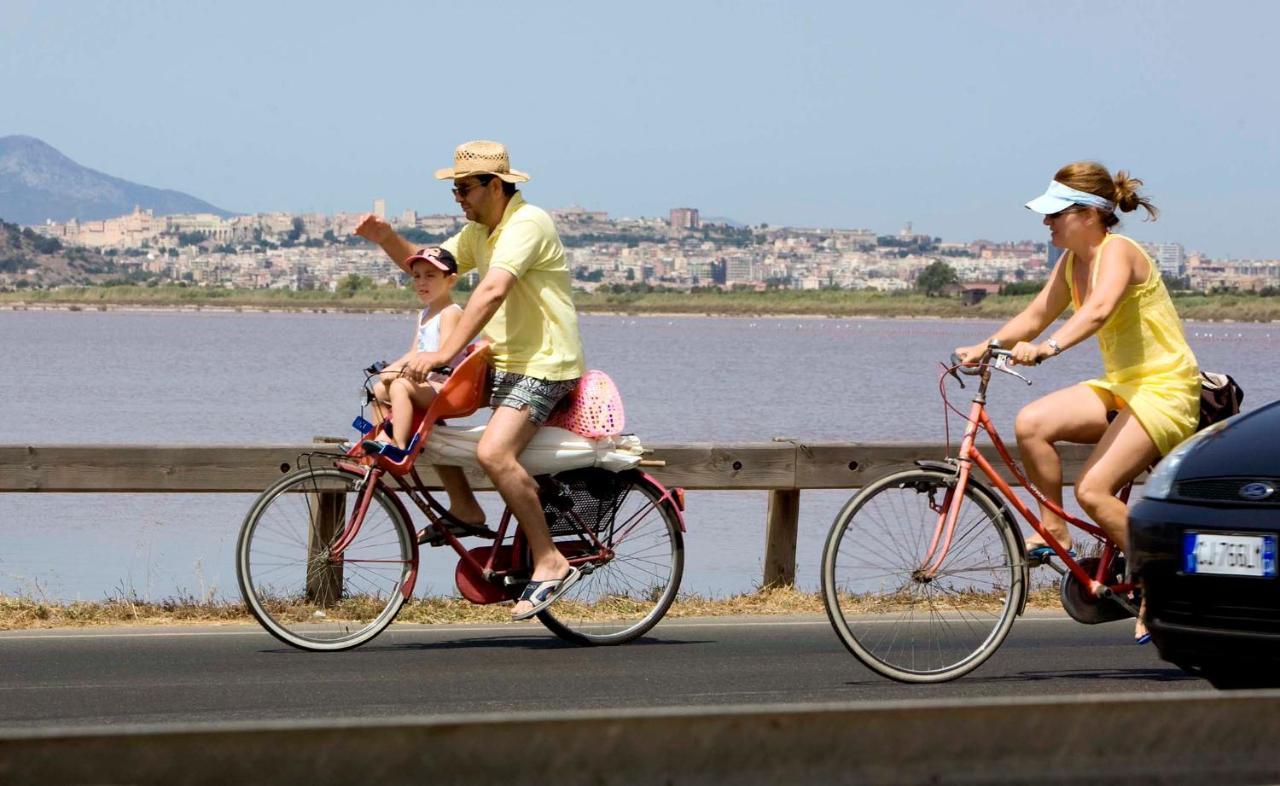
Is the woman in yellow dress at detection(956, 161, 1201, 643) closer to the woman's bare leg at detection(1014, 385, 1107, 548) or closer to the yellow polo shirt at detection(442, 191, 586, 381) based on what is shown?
the woman's bare leg at detection(1014, 385, 1107, 548)

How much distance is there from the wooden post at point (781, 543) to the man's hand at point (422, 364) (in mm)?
2983

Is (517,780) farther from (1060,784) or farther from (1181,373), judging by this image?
(1181,373)

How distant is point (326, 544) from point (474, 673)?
1.18m

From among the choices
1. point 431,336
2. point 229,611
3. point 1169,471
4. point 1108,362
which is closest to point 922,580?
point 1108,362

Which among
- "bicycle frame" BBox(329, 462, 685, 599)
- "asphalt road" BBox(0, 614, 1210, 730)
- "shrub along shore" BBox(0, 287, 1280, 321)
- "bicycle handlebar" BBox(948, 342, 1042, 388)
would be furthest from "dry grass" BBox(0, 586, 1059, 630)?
"shrub along shore" BBox(0, 287, 1280, 321)

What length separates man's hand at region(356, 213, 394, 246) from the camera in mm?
7828

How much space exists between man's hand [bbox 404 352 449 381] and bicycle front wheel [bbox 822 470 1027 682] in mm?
1606

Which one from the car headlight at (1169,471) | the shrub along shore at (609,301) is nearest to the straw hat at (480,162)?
the car headlight at (1169,471)

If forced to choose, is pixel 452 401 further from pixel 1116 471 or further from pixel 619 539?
pixel 1116 471

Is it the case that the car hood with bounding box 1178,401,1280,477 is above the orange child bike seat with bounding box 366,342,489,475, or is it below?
above

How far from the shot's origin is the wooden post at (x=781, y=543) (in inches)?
387

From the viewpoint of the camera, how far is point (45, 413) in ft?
116

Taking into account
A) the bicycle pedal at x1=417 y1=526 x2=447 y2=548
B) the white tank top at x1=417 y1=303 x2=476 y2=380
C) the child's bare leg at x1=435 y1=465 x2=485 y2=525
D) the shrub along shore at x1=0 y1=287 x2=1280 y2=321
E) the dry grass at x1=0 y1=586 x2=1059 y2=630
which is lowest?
the shrub along shore at x1=0 y1=287 x2=1280 y2=321

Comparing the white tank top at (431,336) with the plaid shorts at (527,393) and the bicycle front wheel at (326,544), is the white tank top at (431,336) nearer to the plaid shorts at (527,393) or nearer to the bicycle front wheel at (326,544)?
the plaid shorts at (527,393)
